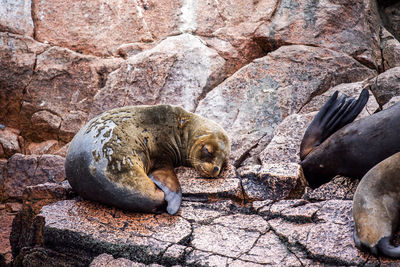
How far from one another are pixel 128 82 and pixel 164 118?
2.24 m

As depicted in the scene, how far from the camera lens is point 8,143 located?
6461 millimetres

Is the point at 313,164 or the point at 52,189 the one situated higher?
the point at 313,164

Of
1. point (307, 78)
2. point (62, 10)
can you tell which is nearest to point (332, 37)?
point (307, 78)

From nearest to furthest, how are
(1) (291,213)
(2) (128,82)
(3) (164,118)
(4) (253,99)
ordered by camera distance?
(1) (291,213)
(3) (164,118)
(4) (253,99)
(2) (128,82)

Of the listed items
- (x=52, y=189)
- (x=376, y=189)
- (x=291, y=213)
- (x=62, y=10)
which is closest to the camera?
(x=376, y=189)

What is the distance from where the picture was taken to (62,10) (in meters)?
7.15

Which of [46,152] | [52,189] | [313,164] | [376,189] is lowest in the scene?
[46,152]

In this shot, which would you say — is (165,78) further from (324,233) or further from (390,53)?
(324,233)

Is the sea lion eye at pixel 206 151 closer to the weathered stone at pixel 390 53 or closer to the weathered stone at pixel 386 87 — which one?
the weathered stone at pixel 386 87

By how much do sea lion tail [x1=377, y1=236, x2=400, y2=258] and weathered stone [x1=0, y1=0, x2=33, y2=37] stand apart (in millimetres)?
6283

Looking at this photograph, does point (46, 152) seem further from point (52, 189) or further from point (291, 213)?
point (291, 213)

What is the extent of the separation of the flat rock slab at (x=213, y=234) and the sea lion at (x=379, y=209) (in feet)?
0.34

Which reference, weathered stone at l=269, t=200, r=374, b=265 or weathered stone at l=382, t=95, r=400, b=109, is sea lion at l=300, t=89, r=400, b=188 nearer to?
weathered stone at l=382, t=95, r=400, b=109

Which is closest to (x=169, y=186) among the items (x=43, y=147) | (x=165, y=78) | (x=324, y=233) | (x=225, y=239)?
(x=225, y=239)
